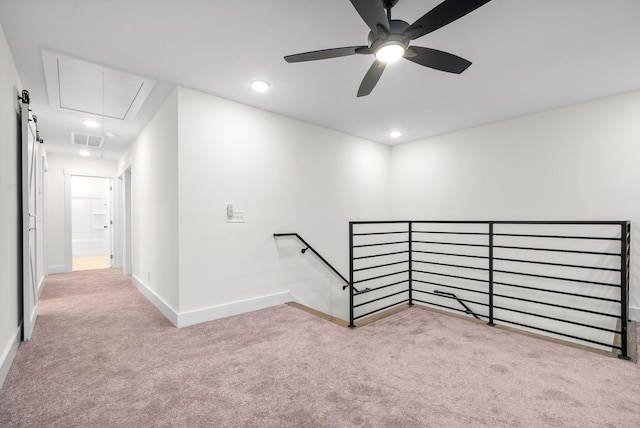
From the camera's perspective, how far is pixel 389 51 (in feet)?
5.97

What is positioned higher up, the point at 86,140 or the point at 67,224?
the point at 86,140

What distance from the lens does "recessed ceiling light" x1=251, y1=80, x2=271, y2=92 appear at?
2887mm

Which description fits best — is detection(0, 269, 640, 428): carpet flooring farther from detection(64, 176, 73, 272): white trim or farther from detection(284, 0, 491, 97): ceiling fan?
detection(64, 176, 73, 272): white trim

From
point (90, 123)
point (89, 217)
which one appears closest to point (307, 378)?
point (90, 123)

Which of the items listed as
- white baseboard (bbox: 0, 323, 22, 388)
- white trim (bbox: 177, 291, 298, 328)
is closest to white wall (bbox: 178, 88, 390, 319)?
white trim (bbox: 177, 291, 298, 328)

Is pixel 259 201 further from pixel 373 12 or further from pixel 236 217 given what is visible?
pixel 373 12

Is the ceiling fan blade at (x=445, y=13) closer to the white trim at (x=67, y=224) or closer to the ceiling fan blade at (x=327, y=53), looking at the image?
the ceiling fan blade at (x=327, y=53)

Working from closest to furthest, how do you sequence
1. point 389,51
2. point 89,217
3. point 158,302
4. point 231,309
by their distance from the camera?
point 389,51 → point 231,309 → point 158,302 → point 89,217

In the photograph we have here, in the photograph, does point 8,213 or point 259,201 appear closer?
point 8,213

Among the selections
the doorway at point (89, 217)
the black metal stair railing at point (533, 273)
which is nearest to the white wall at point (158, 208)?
the black metal stair railing at point (533, 273)

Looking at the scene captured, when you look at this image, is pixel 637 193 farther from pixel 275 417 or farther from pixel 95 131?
pixel 95 131

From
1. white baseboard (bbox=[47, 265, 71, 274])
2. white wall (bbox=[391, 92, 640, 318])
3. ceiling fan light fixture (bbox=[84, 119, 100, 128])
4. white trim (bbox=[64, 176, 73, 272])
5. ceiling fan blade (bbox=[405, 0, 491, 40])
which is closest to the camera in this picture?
ceiling fan blade (bbox=[405, 0, 491, 40])

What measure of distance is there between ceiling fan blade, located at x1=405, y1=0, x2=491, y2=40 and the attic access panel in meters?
2.50

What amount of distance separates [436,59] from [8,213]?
10.9 feet
